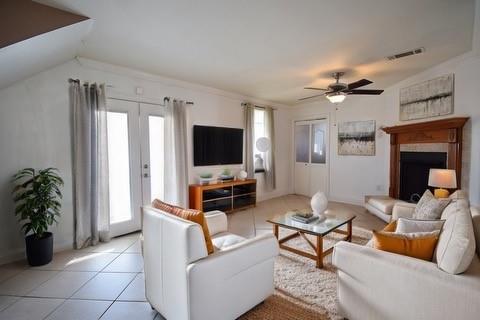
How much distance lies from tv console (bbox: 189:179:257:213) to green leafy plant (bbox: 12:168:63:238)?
6.69ft

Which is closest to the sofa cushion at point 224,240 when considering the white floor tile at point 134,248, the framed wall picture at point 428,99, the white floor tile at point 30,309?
the white floor tile at point 134,248

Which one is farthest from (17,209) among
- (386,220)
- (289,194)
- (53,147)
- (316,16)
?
(289,194)

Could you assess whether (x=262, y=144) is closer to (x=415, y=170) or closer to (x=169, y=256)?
(x=415, y=170)

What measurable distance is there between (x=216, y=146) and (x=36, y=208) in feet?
9.78

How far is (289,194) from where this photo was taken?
6.66 meters

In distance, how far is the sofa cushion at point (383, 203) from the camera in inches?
149

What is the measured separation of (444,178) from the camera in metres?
3.13

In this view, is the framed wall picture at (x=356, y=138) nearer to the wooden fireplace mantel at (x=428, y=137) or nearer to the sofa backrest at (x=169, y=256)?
the wooden fireplace mantel at (x=428, y=137)

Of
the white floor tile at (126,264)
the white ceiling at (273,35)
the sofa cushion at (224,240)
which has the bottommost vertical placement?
Answer: the white floor tile at (126,264)

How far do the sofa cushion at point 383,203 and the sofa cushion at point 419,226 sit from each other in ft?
7.07

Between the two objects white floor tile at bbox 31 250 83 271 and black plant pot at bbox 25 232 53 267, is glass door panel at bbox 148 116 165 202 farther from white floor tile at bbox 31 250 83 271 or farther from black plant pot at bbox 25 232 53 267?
black plant pot at bbox 25 232 53 267

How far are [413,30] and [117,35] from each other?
3.24 m

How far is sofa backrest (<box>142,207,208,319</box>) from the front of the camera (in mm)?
1471

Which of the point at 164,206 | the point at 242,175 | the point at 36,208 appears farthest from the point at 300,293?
the point at 242,175
